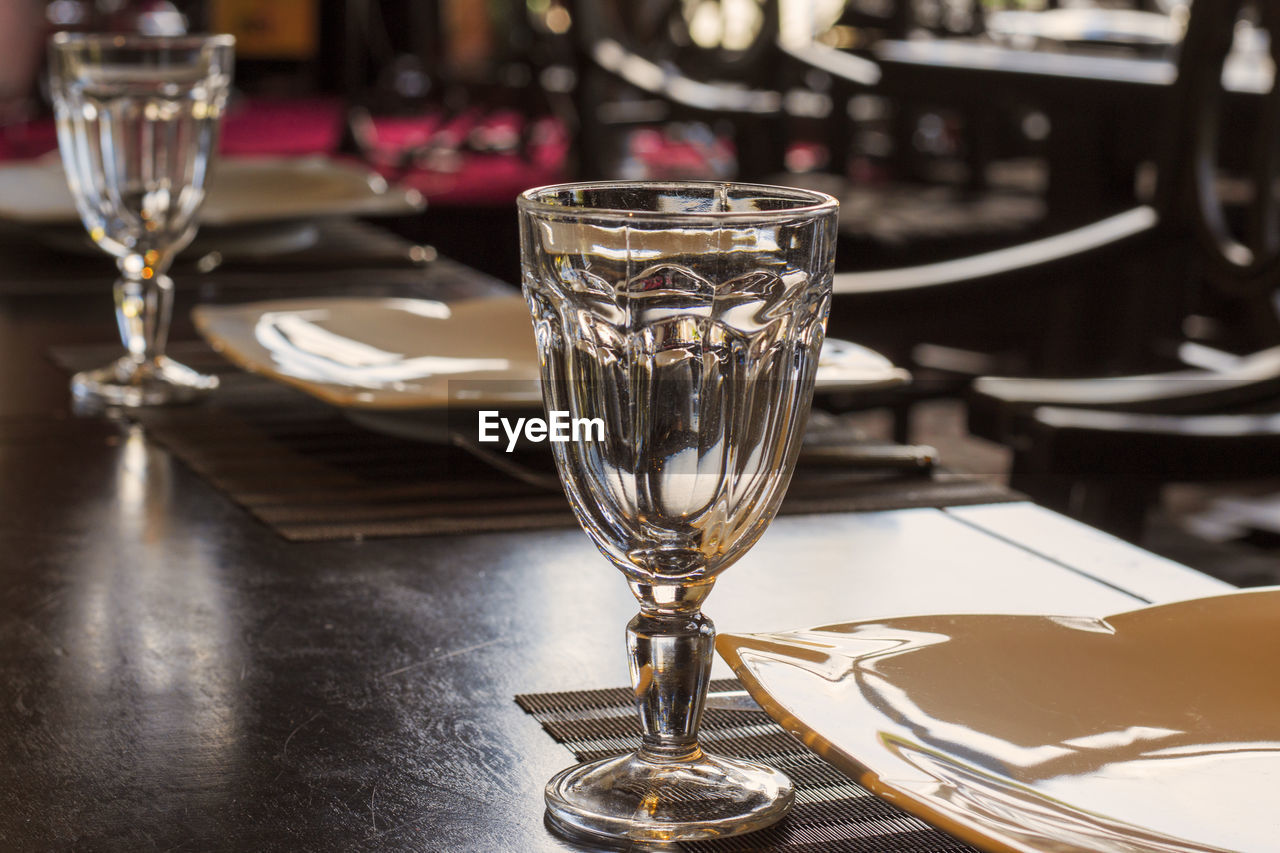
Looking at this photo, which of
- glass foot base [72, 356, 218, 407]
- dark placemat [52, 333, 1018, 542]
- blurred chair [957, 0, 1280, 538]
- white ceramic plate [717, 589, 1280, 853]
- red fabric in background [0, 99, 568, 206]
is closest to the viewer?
white ceramic plate [717, 589, 1280, 853]

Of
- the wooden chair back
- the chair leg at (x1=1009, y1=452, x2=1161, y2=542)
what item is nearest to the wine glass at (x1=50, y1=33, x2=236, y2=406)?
the chair leg at (x1=1009, y1=452, x2=1161, y2=542)

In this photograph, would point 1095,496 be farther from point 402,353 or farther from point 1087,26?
point 1087,26

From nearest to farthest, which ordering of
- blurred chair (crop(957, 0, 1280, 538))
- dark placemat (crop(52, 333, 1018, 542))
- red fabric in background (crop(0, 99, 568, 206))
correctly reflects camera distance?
dark placemat (crop(52, 333, 1018, 542)) → blurred chair (crop(957, 0, 1280, 538)) → red fabric in background (crop(0, 99, 568, 206))

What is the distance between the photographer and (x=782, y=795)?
0.32 m

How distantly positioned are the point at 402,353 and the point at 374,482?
10cm

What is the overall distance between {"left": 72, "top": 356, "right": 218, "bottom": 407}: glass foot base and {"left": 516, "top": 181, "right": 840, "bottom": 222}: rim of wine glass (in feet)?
1.33

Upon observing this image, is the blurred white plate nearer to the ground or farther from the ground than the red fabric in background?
farther from the ground

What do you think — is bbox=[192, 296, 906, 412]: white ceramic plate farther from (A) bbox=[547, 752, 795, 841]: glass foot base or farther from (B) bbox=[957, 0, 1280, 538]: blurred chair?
(B) bbox=[957, 0, 1280, 538]: blurred chair

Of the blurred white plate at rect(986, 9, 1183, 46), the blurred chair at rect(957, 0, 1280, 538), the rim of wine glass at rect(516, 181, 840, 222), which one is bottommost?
the blurred chair at rect(957, 0, 1280, 538)

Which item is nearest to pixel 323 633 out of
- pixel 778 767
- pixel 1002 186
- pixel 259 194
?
pixel 778 767

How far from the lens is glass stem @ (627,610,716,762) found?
1.03ft

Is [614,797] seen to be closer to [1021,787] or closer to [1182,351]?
[1021,787]

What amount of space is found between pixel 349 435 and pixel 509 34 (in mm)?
7411

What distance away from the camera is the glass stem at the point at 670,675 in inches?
12.3
